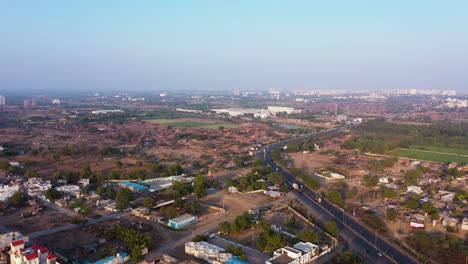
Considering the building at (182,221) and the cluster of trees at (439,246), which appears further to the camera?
the building at (182,221)

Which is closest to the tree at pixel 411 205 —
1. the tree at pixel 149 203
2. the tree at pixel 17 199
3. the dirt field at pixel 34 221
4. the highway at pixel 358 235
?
the highway at pixel 358 235

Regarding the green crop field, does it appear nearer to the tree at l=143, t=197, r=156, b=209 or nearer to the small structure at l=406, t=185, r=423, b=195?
the small structure at l=406, t=185, r=423, b=195

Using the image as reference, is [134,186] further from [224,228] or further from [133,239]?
[133,239]

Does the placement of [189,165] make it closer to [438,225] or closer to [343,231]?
[343,231]

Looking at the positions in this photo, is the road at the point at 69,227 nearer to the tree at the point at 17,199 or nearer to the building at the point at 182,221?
the building at the point at 182,221

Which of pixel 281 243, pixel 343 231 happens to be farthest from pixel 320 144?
pixel 281 243

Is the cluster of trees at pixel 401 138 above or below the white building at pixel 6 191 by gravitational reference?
above

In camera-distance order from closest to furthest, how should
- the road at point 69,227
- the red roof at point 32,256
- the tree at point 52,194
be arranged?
the red roof at point 32,256 < the road at point 69,227 < the tree at point 52,194
